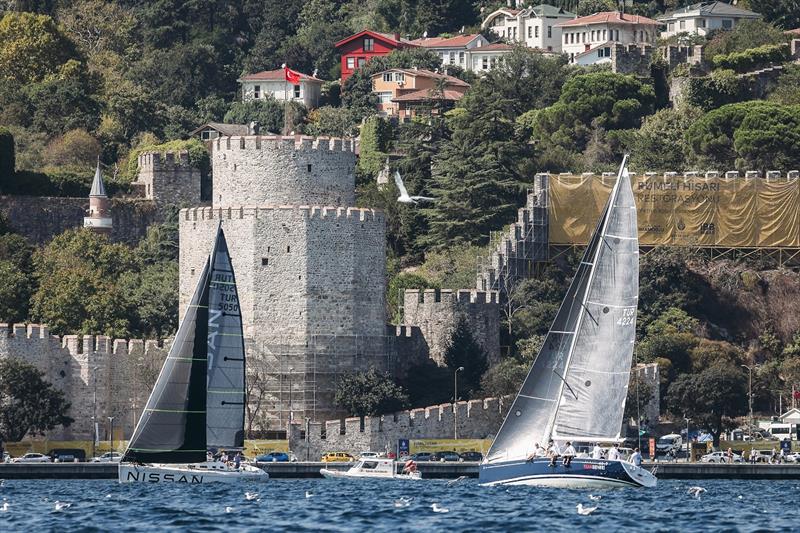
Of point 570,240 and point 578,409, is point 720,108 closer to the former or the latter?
point 570,240

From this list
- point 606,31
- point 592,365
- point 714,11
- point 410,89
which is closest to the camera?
point 592,365

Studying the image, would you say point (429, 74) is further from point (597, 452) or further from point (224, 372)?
point (597, 452)

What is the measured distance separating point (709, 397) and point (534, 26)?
66.0 meters

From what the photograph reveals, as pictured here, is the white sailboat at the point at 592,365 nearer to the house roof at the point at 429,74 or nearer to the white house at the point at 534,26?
the house roof at the point at 429,74

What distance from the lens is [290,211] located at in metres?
98.9

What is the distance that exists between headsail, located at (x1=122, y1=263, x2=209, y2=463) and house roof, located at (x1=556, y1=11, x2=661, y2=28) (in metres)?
75.3

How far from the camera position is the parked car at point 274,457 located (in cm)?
9444

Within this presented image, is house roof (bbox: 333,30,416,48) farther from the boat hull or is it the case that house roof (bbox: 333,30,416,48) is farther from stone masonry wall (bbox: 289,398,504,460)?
the boat hull

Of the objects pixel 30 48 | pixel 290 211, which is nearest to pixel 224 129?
pixel 30 48

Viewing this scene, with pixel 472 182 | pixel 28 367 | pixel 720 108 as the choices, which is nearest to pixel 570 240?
pixel 472 182

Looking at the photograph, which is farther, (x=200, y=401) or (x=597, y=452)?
(x=200, y=401)

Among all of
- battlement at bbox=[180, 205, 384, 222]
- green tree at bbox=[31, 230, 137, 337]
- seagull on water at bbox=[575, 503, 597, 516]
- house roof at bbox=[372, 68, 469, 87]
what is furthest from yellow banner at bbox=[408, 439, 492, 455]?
house roof at bbox=[372, 68, 469, 87]

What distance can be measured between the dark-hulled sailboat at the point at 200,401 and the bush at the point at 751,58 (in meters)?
54.0

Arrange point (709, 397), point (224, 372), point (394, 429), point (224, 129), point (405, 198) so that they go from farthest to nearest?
point (224, 129) < point (405, 198) < point (709, 397) < point (394, 429) < point (224, 372)
